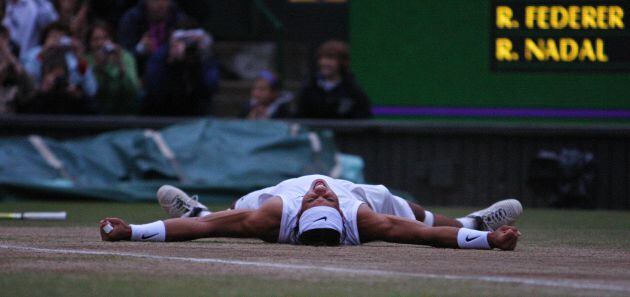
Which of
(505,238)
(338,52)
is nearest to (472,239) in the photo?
(505,238)

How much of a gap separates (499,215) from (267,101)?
7.27 metres

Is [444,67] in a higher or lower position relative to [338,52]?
lower

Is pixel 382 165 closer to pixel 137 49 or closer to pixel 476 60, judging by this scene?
pixel 476 60

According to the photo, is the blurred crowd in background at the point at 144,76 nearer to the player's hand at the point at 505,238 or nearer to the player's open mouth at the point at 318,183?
the player's open mouth at the point at 318,183

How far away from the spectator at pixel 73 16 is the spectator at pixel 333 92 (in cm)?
302

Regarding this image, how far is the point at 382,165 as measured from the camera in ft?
51.8

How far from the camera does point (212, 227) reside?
320 inches

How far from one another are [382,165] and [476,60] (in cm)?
170

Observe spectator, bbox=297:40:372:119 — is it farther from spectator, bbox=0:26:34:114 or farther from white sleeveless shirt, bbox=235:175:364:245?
white sleeveless shirt, bbox=235:175:364:245

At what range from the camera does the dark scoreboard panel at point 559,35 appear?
46.4 ft

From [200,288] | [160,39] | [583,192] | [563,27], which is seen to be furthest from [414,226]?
[160,39]

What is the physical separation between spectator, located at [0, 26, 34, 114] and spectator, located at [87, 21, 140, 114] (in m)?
0.83

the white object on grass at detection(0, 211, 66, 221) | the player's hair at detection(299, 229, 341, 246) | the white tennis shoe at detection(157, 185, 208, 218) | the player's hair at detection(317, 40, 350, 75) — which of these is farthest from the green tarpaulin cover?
the player's hair at detection(299, 229, 341, 246)

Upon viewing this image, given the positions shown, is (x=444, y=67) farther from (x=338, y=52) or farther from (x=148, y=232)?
(x=148, y=232)
